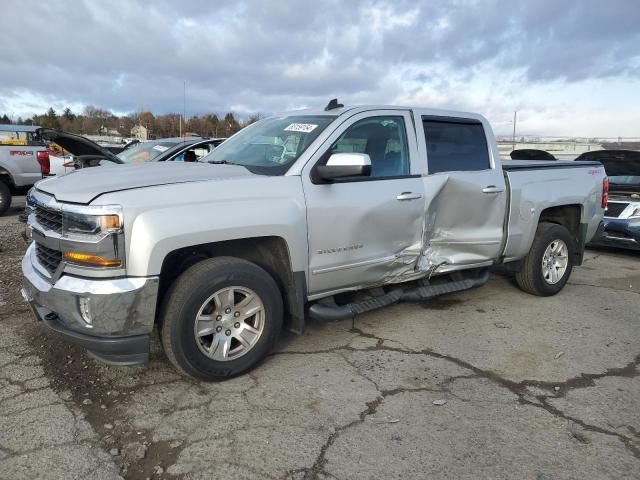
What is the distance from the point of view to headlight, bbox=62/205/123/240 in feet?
9.50

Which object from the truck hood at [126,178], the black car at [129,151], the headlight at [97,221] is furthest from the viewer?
the black car at [129,151]

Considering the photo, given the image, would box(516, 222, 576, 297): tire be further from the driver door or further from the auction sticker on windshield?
the auction sticker on windshield

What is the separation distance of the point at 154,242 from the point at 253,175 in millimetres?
910

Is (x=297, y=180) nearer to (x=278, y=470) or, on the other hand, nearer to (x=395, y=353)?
(x=395, y=353)

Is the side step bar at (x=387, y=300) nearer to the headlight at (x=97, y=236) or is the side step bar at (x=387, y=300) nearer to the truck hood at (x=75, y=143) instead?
the headlight at (x=97, y=236)

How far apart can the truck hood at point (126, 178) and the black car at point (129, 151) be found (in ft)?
7.47

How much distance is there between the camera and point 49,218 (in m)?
3.23

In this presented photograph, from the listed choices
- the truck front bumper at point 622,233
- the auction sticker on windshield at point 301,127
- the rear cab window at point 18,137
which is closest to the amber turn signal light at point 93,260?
the auction sticker on windshield at point 301,127

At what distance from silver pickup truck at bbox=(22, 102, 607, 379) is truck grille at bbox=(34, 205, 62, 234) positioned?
1 centimetres

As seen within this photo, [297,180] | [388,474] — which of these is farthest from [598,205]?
[388,474]

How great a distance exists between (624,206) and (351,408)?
660 centimetres

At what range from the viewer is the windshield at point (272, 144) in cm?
381

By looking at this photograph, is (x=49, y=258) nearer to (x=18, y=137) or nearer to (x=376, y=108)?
(x=376, y=108)

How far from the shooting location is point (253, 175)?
11.7 ft
